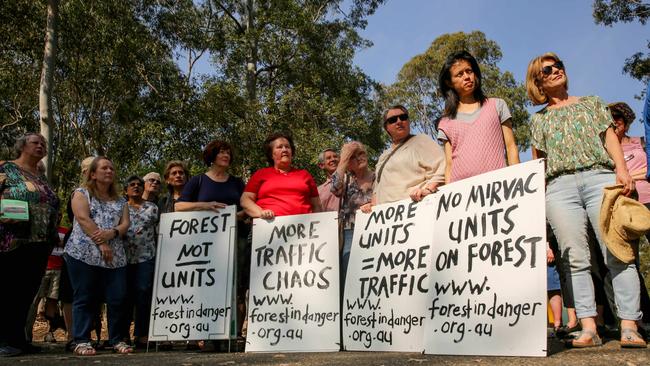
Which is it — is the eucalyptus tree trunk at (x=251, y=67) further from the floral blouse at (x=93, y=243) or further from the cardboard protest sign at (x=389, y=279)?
the cardboard protest sign at (x=389, y=279)

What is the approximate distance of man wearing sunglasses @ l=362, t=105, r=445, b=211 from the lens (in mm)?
4391

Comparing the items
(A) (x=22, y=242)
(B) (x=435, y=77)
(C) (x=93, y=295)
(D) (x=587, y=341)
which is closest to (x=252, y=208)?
(C) (x=93, y=295)

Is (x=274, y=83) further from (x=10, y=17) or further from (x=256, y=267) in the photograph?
(x=256, y=267)

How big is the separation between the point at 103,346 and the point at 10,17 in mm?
10635

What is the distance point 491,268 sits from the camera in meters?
3.57

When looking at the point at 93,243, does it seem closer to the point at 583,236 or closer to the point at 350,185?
the point at 350,185

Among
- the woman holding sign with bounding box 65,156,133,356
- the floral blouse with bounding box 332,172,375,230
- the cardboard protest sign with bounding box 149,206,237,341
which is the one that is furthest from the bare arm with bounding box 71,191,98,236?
the floral blouse with bounding box 332,172,375,230

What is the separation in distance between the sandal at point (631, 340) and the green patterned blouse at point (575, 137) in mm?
984

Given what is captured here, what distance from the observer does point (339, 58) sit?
21.6 m

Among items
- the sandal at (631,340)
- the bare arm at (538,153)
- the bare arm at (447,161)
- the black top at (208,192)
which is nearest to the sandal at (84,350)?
the black top at (208,192)

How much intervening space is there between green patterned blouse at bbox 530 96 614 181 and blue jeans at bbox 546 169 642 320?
2.4 inches

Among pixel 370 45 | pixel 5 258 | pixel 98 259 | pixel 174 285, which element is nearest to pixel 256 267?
pixel 174 285

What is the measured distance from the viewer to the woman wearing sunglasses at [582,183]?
3537mm

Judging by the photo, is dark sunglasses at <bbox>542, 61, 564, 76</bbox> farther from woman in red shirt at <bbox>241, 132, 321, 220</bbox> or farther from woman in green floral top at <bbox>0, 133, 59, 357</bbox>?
woman in green floral top at <bbox>0, 133, 59, 357</bbox>
